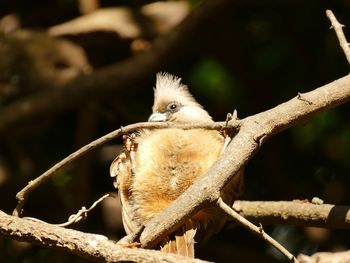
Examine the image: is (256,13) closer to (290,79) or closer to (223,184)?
(290,79)

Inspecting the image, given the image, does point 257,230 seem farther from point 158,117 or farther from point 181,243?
point 158,117

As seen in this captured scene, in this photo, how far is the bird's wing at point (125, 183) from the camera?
3.20m

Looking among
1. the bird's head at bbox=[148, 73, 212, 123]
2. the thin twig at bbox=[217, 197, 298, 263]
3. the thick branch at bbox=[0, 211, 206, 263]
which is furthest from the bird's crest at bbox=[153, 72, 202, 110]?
the thick branch at bbox=[0, 211, 206, 263]

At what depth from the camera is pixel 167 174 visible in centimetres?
321

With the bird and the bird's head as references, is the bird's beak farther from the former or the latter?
the bird

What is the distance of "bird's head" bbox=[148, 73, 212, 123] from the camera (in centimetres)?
372

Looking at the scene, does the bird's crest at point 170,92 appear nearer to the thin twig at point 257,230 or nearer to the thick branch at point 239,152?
the thick branch at point 239,152

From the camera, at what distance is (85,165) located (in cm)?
489

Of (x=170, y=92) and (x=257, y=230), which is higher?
(x=170, y=92)

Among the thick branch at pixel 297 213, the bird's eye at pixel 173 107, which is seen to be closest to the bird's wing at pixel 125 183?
the bird's eye at pixel 173 107

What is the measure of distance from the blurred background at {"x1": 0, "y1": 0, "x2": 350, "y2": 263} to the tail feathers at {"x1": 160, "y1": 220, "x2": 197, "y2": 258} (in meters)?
1.50

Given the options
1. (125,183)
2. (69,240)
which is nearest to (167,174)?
(125,183)

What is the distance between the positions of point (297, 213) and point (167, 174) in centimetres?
70

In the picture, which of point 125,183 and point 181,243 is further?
point 125,183
